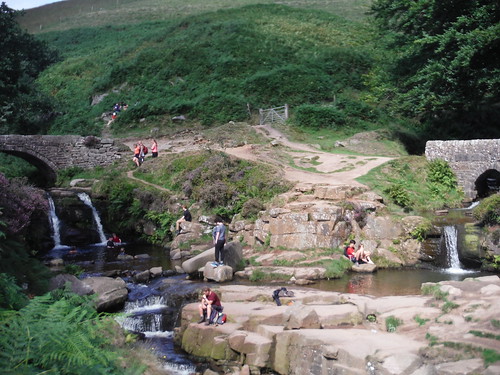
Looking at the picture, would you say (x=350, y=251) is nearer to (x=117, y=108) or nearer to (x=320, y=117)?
(x=320, y=117)

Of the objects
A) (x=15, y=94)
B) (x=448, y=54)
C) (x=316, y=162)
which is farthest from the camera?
(x=15, y=94)

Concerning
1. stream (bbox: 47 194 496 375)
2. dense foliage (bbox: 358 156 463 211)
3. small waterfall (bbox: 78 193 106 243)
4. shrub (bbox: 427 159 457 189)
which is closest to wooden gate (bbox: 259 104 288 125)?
dense foliage (bbox: 358 156 463 211)

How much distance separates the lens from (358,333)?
10906 millimetres

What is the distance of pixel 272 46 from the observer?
45.1 m

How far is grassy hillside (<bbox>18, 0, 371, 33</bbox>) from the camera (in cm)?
6656

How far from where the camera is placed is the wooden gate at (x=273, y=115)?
35344 mm

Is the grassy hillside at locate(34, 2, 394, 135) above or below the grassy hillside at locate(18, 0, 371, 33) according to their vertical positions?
below

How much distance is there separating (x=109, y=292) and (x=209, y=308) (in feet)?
13.5

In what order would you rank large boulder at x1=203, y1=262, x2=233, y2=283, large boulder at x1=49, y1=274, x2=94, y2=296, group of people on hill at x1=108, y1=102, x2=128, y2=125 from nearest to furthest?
large boulder at x1=49, y1=274, x2=94, y2=296, large boulder at x1=203, y1=262, x2=233, y2=283, group of people on hill at x1=108, y1=102, x2=128, y2=125

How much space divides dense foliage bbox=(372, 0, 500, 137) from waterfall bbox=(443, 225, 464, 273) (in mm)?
8640

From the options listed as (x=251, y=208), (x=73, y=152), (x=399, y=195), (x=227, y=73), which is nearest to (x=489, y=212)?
(x=399, y=195)

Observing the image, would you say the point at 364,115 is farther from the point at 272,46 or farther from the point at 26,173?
the point at 26,173

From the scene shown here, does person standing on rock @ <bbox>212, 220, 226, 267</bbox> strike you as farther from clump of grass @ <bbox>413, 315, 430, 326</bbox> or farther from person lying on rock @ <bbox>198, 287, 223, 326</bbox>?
clump of grass @ <bbox>413, 315, 430, 326</bbox>

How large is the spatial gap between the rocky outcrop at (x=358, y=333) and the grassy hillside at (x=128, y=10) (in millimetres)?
51869
